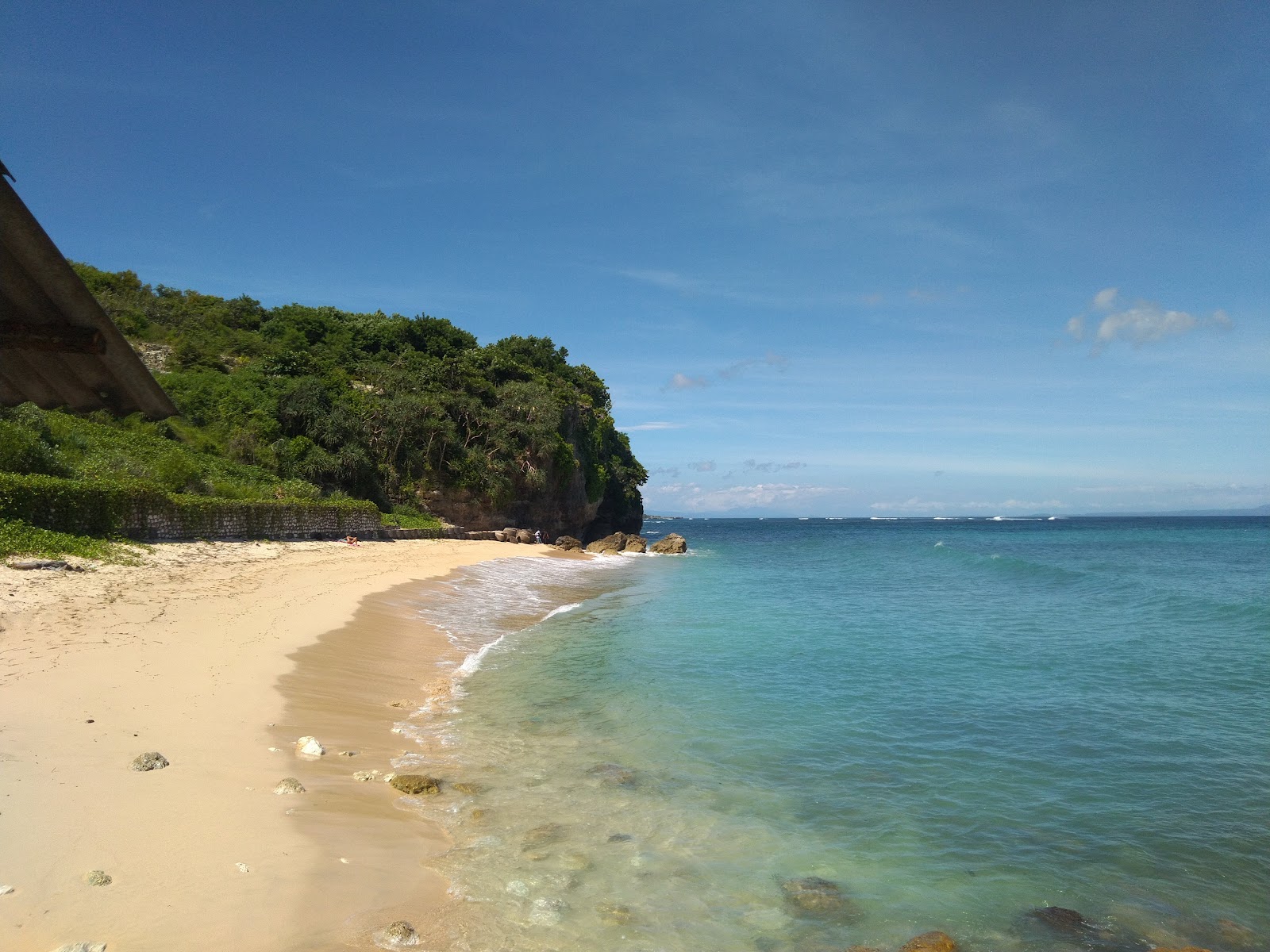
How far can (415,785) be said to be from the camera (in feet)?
22.7

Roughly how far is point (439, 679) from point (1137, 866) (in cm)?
956

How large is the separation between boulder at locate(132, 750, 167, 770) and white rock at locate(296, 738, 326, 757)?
4.53 feet

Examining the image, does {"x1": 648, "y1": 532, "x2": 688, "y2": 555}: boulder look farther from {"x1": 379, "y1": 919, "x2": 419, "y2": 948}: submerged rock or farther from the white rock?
{"x1": 379, "y1": 919, "x2": 419, "y2": 948}: submerged rock

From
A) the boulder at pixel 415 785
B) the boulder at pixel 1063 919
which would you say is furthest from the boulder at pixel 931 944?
the boulder at pixel 415 785

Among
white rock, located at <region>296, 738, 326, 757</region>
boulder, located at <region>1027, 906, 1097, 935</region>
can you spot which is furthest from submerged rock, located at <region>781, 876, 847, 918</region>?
white rock, located at <region>296, 738, 326, 757</region>

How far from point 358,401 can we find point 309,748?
40.6m

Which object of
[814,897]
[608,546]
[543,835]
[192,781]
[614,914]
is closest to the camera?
[614,914]

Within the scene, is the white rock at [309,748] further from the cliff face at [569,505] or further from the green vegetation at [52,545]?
the cliff face at [569,505]

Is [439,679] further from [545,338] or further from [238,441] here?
[545,338]

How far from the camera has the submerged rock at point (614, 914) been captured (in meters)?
4.98

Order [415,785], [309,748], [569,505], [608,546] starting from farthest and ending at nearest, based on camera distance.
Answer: [569,505]
[608,546]
[309,748]
[415,785]

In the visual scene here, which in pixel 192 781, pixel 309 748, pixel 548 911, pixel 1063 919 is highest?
pixel 192 781

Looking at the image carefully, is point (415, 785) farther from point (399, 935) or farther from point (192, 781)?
point (399, 935)

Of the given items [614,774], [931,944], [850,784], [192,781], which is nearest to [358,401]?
[614,774]
